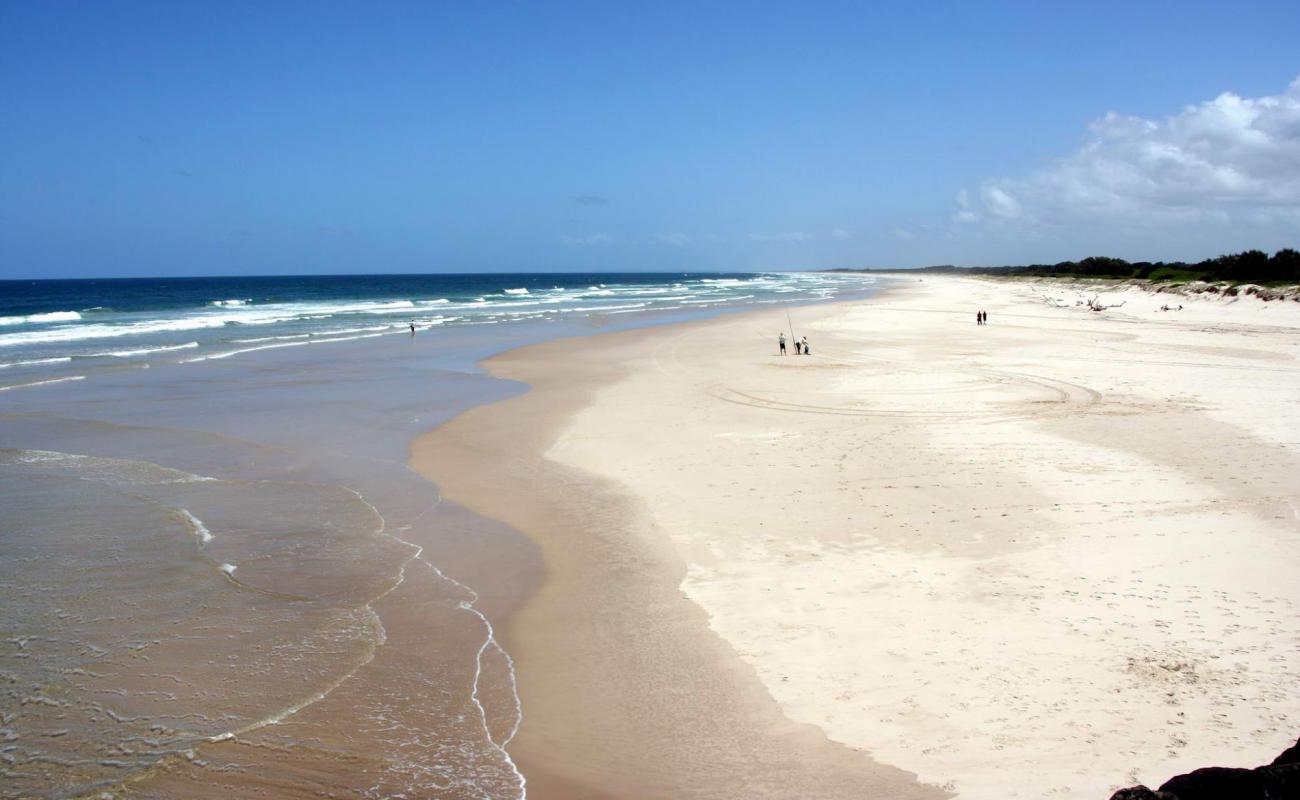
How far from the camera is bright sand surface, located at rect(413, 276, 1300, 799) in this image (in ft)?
17.6

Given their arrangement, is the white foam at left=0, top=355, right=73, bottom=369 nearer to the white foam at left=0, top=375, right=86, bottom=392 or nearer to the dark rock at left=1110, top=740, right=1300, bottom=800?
the white foam at left=0, top=375, right=86, bottom=392

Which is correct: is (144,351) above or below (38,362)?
above

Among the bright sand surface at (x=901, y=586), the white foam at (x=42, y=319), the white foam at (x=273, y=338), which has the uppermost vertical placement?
the white foam at (x=42, y=319)

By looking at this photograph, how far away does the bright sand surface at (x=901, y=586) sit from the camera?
5375mm

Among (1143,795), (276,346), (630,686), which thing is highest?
(276,346)

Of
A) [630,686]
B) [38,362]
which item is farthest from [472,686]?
[38,362]

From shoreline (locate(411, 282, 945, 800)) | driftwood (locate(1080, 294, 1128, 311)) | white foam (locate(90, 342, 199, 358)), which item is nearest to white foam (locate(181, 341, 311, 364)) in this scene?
white foam (locate(90, 342, 199, 358))

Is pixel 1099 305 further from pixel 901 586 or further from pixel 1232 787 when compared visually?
pixel 1232 787

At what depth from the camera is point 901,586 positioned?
7902mm

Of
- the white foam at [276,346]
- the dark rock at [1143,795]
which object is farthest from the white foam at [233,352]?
the dark rock at [1143,795]

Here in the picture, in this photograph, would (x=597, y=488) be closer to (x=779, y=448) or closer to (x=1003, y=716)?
(x=779, y=448)

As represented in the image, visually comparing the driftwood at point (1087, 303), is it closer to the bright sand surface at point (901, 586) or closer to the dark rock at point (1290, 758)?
the bright sand surface at point (901, 586)

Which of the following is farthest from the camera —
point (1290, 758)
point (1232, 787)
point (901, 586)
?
point (901, 586)

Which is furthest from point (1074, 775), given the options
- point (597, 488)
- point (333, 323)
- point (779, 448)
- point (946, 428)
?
point (333, 323)
